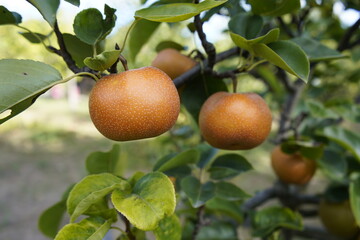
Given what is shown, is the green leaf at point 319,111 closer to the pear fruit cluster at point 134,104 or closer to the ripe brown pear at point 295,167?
the ripe brown pear at point 295,167

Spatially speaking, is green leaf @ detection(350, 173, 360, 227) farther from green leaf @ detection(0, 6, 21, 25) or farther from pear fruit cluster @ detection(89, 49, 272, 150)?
green leaf @ detection(0, 6, 21, 25)

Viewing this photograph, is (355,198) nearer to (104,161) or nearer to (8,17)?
(104,161)

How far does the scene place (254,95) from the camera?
0.59m

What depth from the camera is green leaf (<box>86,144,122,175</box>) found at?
2.17ft

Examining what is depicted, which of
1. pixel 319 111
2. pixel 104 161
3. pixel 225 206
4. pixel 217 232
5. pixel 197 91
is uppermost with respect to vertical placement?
pixel 197 91

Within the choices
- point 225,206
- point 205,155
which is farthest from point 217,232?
point 205,155

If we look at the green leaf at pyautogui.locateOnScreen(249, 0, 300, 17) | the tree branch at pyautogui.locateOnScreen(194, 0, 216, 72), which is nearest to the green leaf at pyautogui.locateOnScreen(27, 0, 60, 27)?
the tree branch at pyautogui.locateOnScreen(194, 0, 216, 72)

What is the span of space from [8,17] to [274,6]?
0.46 m

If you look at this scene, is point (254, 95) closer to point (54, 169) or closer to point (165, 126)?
point (165, 126)

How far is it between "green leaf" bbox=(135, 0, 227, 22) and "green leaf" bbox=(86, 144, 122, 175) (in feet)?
1.04

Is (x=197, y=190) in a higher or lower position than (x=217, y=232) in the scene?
higher

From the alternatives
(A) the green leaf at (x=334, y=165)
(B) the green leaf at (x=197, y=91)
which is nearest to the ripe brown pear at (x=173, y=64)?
(B) the green leaf at (x=197, y=91)

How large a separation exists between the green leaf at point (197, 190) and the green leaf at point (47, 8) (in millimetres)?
366

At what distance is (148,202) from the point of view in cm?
47
